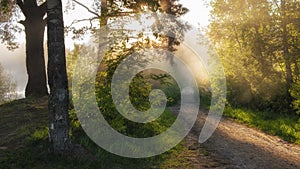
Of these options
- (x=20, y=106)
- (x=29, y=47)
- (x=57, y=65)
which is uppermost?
(x=29, y=47)

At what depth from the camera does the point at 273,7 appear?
1719 centimetres

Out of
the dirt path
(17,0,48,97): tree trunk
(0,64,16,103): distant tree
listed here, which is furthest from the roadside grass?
(0,64,16,103): distant tree

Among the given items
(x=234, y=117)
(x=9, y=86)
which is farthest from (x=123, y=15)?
(x=9, y=86)

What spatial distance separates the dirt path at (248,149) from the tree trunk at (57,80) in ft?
11.8

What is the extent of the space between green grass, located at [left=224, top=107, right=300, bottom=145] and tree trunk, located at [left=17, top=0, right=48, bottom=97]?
1056cm

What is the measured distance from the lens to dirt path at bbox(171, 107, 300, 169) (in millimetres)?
8492

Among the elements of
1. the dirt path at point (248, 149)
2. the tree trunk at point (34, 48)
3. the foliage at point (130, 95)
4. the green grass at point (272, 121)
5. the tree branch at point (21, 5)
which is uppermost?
the tree branch at point (21, 5)

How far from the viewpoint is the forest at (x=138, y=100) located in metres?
8.09

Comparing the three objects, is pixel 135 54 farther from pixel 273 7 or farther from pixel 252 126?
pixel 273 7

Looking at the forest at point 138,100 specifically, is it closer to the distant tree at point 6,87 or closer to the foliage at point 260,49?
the foliage at point 260,49

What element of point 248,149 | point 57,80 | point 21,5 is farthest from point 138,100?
point 21,5

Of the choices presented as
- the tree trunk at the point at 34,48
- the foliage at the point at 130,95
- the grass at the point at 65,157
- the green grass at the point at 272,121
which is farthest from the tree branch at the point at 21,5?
the green grass at the point at 272,121

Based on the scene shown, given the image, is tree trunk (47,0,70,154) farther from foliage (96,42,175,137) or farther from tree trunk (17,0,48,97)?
tree trunk (17,0,48,97)

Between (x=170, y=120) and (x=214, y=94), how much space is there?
23.1 feet
